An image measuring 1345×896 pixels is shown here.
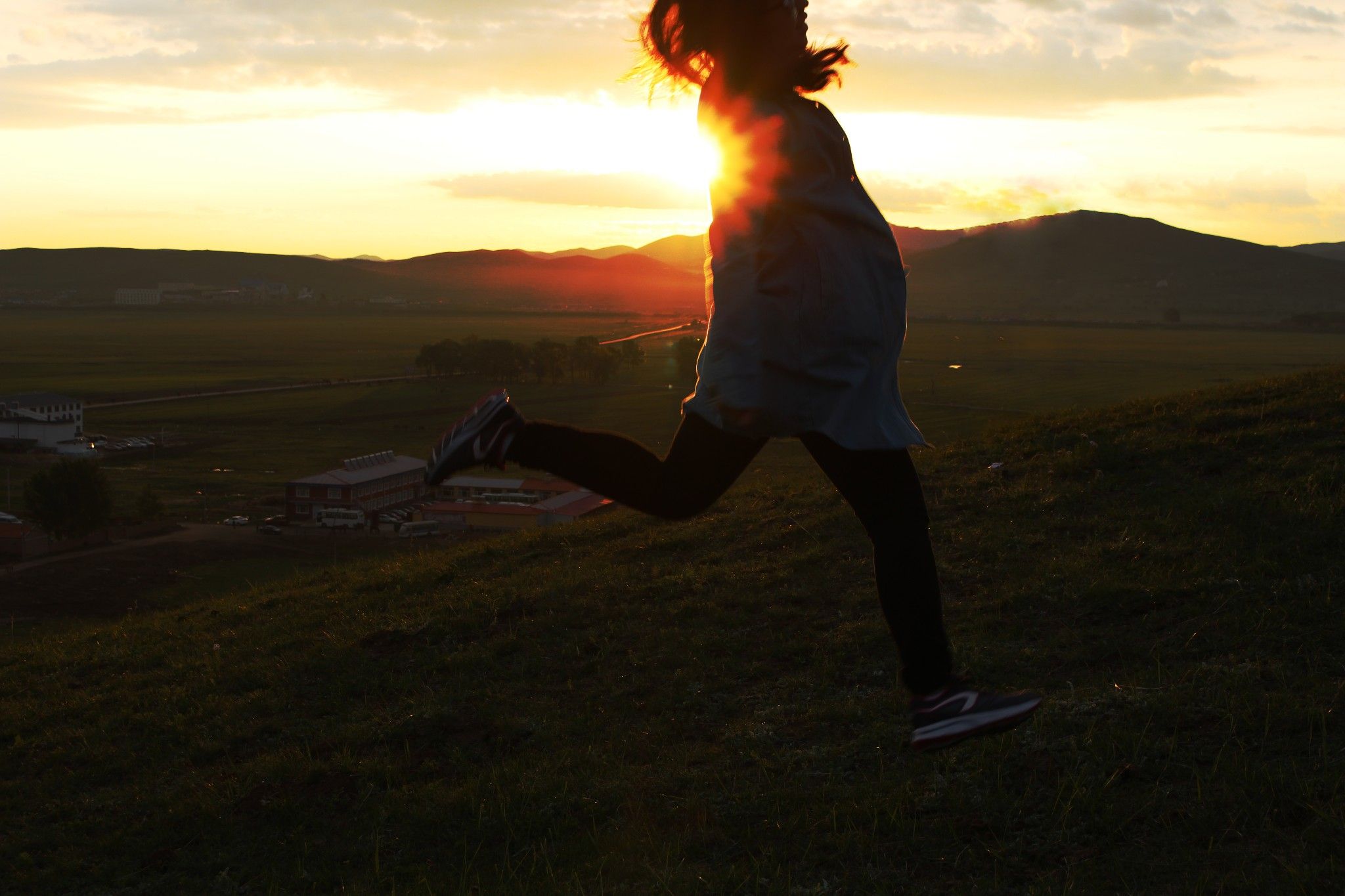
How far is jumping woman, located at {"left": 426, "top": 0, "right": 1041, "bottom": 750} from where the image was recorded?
9.73ft

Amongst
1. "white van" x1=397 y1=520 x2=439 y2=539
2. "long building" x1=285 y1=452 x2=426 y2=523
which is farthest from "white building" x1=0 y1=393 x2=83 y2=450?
"white van" x1=397 y1=520 x2=439 y2=539

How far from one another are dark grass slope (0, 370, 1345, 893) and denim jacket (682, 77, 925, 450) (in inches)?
54.4

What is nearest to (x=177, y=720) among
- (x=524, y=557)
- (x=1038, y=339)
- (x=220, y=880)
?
(x=220, y=880)

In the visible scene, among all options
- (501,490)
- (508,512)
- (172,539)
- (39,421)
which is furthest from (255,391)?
(508,512)

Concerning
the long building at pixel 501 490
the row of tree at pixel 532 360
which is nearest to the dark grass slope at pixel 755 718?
the long building at pixel 501 490

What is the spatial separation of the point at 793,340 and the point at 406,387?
2608 inches

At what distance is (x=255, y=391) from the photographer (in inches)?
2817

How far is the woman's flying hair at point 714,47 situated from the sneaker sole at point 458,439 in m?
1.15

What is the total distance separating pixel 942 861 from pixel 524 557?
5661mm

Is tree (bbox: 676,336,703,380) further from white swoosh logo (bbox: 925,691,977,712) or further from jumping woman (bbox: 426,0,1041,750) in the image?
white swoosh logo (bbox: 925,691,977,712)

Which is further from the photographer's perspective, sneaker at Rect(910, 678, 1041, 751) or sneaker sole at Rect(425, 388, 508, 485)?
sneaker sole at Rect(425, 388, 508, 485)

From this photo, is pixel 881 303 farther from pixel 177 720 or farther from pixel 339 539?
pixel 339 539

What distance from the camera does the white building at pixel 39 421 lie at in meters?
50.8

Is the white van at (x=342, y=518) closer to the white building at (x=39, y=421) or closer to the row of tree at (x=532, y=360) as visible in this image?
the white building at (x=39, y=421)
